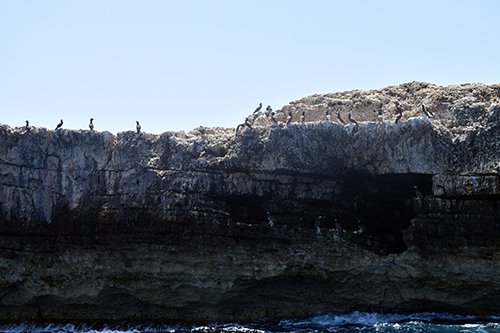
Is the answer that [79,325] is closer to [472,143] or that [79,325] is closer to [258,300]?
[258,300]

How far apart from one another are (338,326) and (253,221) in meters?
5.76

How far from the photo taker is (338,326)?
25156 mm

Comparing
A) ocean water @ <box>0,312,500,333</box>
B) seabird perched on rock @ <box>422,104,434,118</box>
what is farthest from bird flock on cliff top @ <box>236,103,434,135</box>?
ocean water @ <box>0,312,500,333</box>

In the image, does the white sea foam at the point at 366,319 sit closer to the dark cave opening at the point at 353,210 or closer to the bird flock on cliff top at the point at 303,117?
the dark cave opening at the point at 353,210

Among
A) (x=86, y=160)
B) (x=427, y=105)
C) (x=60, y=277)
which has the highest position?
(x=427, y=105)

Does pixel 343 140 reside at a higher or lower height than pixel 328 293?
higher

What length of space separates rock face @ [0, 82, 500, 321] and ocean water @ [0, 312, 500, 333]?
1.87ft

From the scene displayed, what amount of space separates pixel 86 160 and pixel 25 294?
6.75m

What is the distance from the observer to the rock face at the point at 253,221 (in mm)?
24891

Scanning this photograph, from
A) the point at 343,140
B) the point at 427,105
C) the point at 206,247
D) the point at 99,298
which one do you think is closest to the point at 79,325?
the point at 99,298

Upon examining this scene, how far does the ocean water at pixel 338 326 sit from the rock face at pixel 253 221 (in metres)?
0.57

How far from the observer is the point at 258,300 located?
27.2 meters

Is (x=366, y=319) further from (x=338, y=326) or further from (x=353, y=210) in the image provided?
(x=353, y=210)

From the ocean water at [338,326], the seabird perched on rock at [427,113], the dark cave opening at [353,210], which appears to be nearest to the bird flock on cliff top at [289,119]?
the seabird perched on rock at [427,113]
